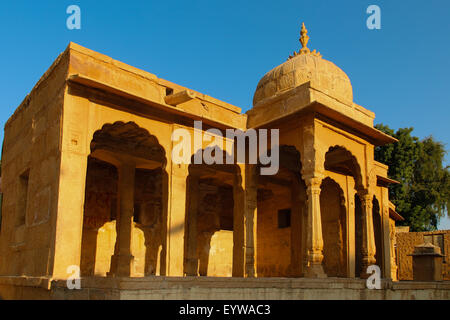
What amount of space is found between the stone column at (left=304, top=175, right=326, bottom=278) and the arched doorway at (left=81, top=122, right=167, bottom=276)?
3.77 m

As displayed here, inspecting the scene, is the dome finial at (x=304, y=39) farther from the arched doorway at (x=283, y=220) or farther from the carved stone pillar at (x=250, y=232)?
the carved stone pillar at (x=250, y=232)

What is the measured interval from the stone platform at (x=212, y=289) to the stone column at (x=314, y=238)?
134 cm

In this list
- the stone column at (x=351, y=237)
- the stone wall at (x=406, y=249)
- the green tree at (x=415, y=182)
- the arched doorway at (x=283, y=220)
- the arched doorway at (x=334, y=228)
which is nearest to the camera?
the stone column at (x=351, y=237)

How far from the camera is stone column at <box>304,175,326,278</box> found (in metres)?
10.1

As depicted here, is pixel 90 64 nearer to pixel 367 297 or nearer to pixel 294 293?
pixel 294 293

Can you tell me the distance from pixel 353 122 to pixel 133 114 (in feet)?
18.0

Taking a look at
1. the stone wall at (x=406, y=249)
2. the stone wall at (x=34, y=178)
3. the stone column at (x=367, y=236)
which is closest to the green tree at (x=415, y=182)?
the stone wall at (x=406, y=249)

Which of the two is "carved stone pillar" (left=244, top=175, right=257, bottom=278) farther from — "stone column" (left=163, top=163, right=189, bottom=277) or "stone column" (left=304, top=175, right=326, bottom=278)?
"stone column" (left=163, top=163, right=189, bottom=277)

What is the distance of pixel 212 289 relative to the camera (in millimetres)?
6449

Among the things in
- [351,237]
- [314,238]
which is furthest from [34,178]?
[351,237]

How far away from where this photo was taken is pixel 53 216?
862 centimetres

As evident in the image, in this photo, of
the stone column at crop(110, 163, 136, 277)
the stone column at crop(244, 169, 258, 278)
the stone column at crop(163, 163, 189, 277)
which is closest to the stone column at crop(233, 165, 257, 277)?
the stone column at crop(244, 169, 258, 278)

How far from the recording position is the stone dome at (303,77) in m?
12.9

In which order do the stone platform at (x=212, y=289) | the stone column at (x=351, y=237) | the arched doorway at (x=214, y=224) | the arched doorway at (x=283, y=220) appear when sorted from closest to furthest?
the stone platform at (x=212, y=289)
the stone column at (x=351, y=237)
the arched doorway at (x=283, y=220)
the arched doorway at (x=214, y=224)
